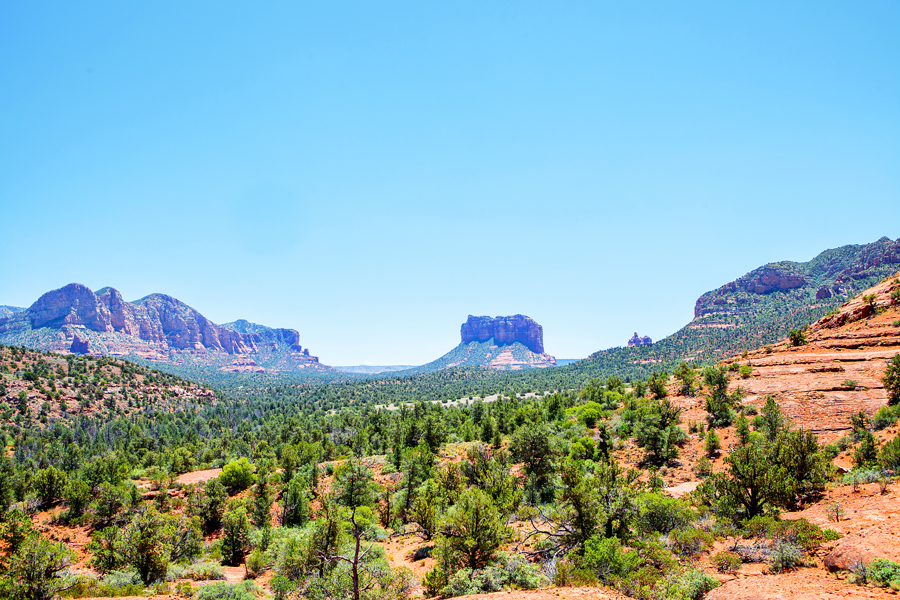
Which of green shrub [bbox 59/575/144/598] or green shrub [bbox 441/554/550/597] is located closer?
green shrub [bbox 441/554/550/597]

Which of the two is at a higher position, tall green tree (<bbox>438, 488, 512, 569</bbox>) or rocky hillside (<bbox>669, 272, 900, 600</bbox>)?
rocky hillside (<bbox>669, 272, 900, 600</bbox>)

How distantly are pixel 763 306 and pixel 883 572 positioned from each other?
6060 inches

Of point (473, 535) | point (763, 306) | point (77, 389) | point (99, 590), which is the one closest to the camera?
point (99, 590)

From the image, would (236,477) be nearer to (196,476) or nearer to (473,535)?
(196,476)

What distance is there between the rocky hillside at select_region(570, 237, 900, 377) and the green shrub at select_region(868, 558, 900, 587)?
93.8 m

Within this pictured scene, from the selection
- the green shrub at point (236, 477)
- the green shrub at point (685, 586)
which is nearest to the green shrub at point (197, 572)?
the green shrub at point (236, 477)

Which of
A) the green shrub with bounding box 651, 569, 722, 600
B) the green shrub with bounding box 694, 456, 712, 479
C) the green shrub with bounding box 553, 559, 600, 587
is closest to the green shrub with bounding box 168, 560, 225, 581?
the green shrub with bounding box 553, 559, 600, 587

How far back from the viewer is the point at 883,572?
8.95 m

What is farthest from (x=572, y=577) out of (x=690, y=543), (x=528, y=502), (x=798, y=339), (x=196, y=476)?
(x=196, y=476)

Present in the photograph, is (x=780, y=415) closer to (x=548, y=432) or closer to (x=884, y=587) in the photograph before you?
(x=548, y=432)

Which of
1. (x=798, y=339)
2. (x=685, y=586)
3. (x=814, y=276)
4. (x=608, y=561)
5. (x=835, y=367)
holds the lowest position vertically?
(x=608, y=561)

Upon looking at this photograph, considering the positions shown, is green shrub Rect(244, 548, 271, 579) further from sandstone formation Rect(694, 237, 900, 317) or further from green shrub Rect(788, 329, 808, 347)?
sandstone formation Rect(694, 237, 900, 317)

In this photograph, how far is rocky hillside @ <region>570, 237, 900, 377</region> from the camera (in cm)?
9594

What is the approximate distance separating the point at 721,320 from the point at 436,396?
98657 millimetres
